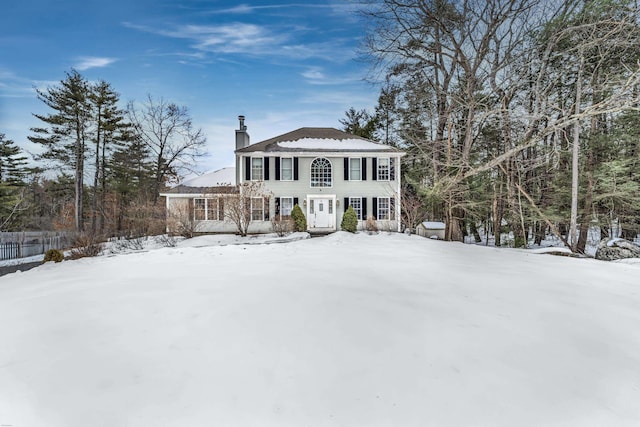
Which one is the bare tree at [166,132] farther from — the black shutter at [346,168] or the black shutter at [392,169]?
the black shutter at [392,169]

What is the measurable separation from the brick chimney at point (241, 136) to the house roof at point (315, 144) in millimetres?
876

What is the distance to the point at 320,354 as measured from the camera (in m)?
2.13

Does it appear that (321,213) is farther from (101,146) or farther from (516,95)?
(101,146)

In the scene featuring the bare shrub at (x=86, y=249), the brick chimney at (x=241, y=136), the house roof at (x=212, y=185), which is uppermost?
the brick chimney at (x=241, y=136)

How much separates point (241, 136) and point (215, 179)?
9.43 feet

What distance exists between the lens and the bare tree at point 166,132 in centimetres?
1955

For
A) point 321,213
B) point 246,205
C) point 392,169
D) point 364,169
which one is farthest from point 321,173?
point 246,205

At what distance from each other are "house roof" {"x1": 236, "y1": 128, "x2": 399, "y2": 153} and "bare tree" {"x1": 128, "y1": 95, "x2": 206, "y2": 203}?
6.72 m

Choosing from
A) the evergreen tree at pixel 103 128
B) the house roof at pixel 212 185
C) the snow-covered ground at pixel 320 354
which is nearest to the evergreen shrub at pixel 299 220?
the house roof at pixel 212 185

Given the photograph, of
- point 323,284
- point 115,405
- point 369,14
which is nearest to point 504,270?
point 323,284

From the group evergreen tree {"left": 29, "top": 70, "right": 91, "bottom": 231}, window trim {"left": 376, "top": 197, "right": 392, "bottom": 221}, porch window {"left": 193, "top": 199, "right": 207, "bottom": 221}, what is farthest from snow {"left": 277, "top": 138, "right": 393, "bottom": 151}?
evergreen tree {"left": 29, "top": 70, "right": 91, "bottom": 231}

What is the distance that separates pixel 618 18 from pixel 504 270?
353 inches

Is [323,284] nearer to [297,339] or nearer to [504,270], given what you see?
[297,339]

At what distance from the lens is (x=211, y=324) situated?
255cm
